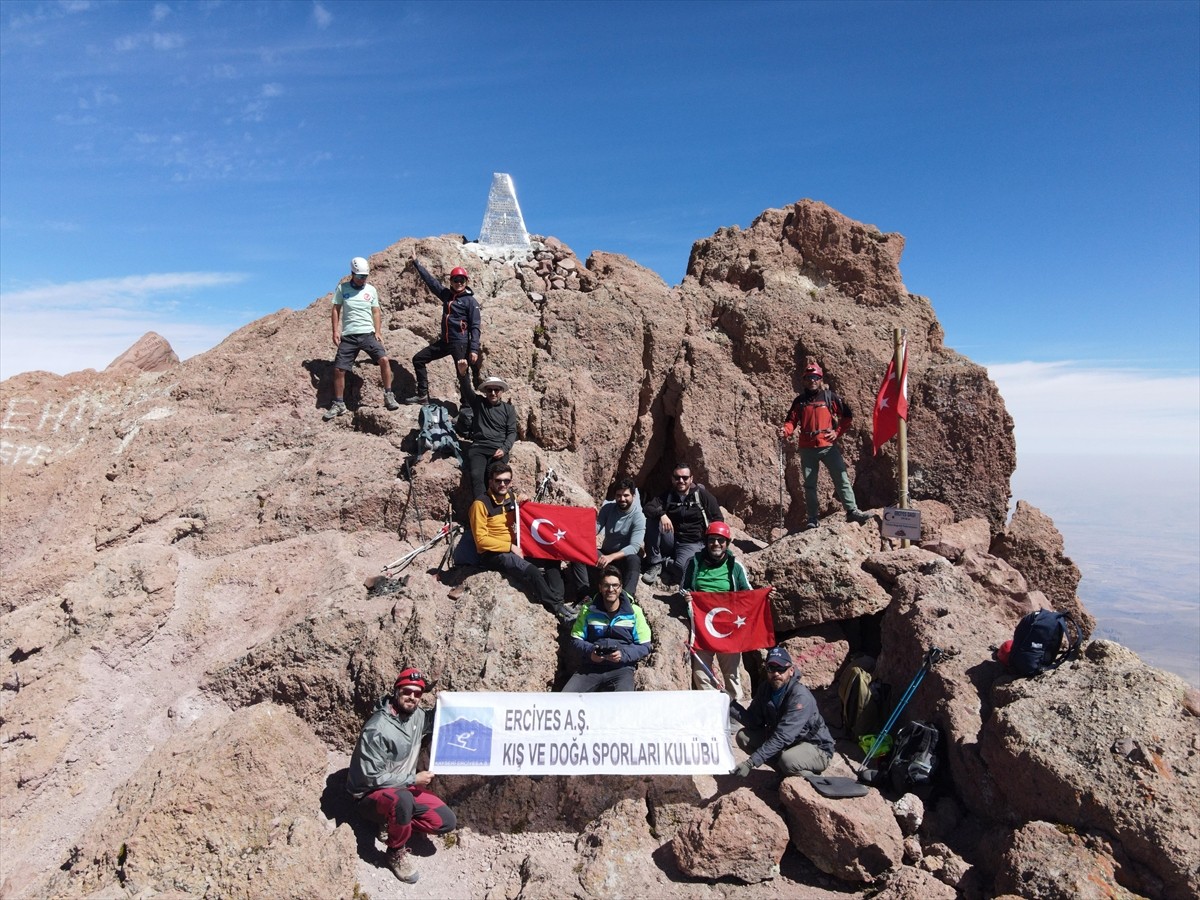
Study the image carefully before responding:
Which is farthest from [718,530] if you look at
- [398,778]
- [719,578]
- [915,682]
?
[398,778]

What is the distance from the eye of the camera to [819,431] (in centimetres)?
1002

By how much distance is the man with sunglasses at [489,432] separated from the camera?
8.52 metres

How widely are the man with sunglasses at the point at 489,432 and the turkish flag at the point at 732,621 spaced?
291 centimetres

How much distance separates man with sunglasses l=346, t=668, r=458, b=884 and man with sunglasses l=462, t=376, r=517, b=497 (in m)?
2.92

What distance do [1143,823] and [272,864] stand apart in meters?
6.70

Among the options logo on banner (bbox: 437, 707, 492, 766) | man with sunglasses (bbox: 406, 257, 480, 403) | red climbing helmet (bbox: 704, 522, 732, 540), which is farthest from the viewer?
man with sunglasses (bbox: 406, 257, 480, 403)

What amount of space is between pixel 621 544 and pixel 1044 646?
14.2ft

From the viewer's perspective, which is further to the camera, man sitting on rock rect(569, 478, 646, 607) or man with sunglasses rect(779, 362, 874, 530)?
man with sunglasses rect(779, 362, 874, 530)

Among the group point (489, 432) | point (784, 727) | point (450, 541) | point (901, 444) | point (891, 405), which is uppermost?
point (891, 405)

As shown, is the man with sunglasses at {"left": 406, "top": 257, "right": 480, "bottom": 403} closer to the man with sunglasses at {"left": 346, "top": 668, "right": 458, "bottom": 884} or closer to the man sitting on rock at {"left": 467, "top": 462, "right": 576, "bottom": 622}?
the man sitting on rock at {"left": 467, "top": 462, "right": 576, "bottom": 622}

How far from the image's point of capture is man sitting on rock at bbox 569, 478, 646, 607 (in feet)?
25.7

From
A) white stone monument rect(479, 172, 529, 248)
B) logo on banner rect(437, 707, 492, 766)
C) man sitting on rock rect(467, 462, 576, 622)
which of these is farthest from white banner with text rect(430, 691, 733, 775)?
white stone monument rect(479, 172, 529, 248)

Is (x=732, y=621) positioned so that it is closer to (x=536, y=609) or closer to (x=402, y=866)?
(x=536, y=609)

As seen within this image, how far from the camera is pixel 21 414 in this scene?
10.9 meters
